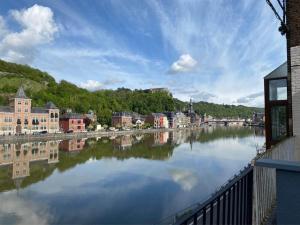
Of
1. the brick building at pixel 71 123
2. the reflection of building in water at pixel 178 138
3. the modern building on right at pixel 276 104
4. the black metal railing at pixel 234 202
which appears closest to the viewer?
the black metal railing at pixel 234 202

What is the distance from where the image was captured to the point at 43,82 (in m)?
144

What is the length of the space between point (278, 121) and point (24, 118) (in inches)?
2532

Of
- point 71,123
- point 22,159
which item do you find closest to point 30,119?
point 71,123

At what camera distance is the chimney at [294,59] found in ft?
33.1

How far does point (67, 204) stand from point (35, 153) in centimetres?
2779

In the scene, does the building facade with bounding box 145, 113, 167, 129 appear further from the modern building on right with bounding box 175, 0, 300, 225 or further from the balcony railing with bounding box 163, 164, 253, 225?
the balcony railing with bounding box 163, 164, 253, 225

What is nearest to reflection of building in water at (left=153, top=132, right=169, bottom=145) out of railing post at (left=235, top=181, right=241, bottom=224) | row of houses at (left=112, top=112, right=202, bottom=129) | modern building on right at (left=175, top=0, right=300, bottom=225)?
row of houses at (left=112, top=112, right=202, bottom=129)

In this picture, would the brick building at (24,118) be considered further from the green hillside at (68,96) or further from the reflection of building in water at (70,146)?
the green hillside at (68,96)

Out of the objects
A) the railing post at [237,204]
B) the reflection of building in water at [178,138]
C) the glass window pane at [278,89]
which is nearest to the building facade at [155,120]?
the reflection of building in water at [178,138]

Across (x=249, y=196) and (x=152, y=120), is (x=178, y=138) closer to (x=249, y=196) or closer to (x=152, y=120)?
(x=152, y=120)

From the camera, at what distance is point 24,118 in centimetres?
7094

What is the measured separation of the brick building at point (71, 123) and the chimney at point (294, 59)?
77.5m

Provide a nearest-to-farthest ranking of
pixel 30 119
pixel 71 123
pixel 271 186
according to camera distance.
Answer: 1. pixel 271 186
2. pixel 30 119
3. pixel 71 123

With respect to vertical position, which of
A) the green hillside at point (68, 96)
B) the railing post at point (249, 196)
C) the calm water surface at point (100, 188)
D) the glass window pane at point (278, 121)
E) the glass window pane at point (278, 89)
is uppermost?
the green hillside at point (68, 96)
